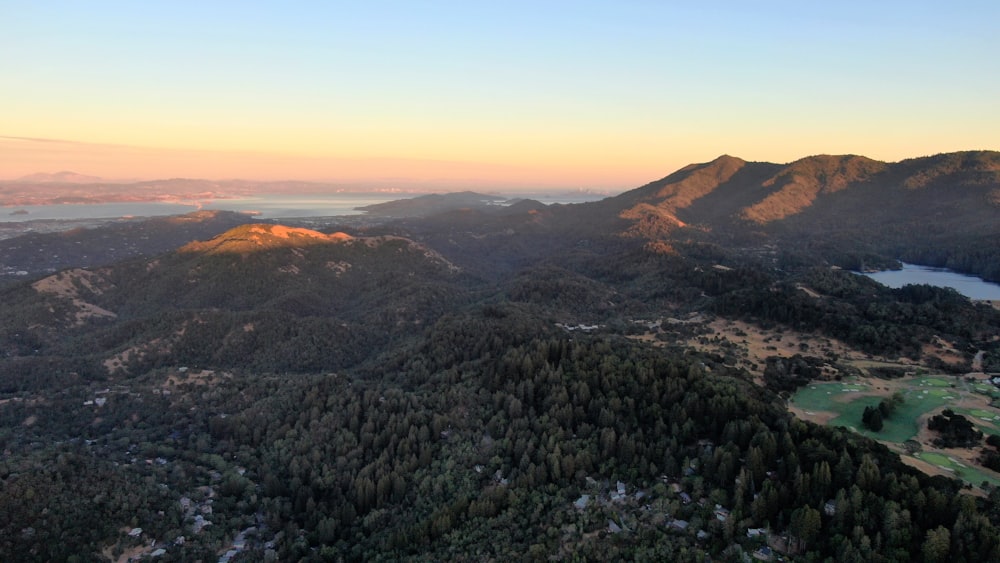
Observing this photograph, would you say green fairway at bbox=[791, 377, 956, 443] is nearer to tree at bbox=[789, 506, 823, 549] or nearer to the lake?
tree at bbox=[789, 506, 823, 549]

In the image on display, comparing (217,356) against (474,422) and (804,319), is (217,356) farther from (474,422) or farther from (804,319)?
(804,319)

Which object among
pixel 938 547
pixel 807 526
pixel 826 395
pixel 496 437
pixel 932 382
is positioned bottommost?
pixel 496 437

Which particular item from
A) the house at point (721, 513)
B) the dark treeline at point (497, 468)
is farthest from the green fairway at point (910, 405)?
the house at point (721, 513)

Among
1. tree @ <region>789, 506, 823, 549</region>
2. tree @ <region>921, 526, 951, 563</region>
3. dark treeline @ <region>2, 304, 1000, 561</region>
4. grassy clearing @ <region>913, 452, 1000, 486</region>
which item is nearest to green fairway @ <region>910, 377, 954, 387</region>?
dark treeline @ <region>2, 304, 1000, 561</region>

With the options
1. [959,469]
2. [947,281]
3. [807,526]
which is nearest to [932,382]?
[959,469]

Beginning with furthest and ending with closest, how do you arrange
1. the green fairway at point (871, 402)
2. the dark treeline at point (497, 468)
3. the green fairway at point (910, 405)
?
the green fairway at point (871, 402), the green fairway at point (910, 405), the dark treeline at point (497, 468)

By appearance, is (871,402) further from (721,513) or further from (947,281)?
(947,281)

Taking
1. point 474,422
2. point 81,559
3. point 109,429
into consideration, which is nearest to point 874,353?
point 474,422

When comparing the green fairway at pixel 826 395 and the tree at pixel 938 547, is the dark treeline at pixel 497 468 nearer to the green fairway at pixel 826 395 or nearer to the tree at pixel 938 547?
the tree at pixel 938 547
